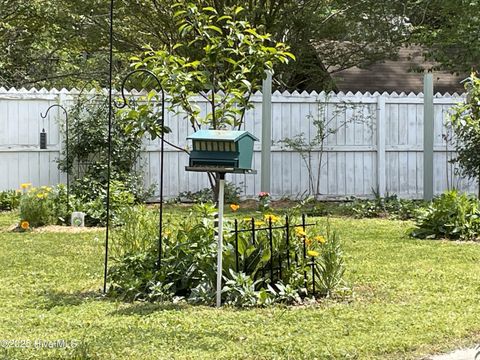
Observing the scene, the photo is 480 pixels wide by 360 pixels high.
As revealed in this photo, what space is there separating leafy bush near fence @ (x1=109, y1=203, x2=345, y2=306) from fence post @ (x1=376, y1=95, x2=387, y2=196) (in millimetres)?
8097

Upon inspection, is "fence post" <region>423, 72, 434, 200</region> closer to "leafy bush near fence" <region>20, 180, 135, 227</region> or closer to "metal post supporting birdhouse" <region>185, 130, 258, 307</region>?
"leafy bush near fence" <region>20, 180, 135, 227</region>

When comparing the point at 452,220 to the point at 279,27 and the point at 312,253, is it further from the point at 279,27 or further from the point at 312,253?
the point at 279,27

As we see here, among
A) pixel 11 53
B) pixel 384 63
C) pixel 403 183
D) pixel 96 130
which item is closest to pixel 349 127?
pixel 403 183

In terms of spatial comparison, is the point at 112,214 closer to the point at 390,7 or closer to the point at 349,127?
the point at 349,127

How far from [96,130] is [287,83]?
8.44 meters

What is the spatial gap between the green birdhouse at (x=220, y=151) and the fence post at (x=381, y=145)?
8721mm

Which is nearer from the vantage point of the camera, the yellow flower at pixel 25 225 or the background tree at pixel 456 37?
the yellow flower at pixel 25 225

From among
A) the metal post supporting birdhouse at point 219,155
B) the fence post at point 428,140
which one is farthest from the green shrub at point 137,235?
the fence post at point 428,140

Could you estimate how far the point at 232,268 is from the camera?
623 cm

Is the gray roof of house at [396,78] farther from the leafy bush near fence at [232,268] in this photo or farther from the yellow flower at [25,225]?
the leafy bush near fence at [232,268]

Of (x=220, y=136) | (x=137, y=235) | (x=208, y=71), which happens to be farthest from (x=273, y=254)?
(x=208, y=71)

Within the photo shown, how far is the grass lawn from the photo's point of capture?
475 cm

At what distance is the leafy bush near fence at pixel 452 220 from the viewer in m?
9.61

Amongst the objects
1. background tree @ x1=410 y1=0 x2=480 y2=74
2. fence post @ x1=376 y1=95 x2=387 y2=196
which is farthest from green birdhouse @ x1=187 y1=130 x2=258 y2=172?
background tree @ x1=410 y1=0 x2=480 y2=74
